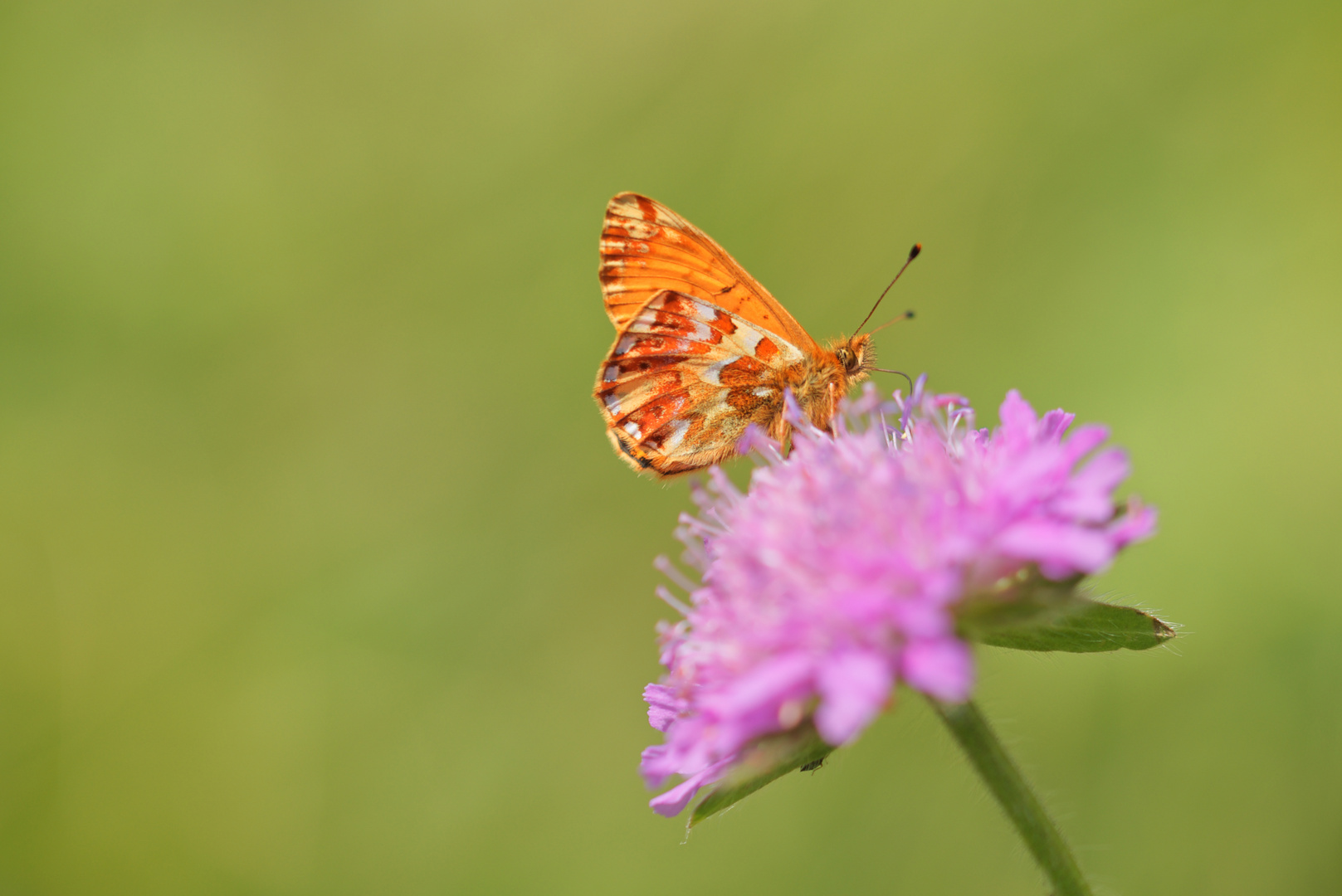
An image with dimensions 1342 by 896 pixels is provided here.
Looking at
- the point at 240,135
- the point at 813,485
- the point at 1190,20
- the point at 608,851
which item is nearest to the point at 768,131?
the point at 1190,20

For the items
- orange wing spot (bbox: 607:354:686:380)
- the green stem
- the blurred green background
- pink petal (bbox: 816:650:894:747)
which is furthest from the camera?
the blurred green background

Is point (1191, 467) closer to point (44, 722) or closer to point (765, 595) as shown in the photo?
point (765, 595)

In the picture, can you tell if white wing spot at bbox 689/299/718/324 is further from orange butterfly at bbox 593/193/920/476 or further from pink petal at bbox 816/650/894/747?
pink petal at bbox 816/650/894/747

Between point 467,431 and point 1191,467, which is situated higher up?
point 467,431

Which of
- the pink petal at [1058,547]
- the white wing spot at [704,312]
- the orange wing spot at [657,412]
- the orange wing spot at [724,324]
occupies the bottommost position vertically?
the pink petal at [1058,547]

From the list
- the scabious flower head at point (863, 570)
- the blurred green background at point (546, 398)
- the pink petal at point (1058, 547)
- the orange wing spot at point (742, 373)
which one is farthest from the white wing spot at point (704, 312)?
the blurred green background at point (546, 398)

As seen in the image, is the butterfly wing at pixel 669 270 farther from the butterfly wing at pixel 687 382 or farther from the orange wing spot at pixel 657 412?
the orange wing spot at pixel 657 412

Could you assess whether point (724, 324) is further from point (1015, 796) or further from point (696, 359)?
point (1015, 796)

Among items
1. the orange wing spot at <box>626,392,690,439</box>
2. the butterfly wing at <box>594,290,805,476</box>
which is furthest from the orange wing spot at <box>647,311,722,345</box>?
the orange wing spot at <box>626,392,690,439</box>
